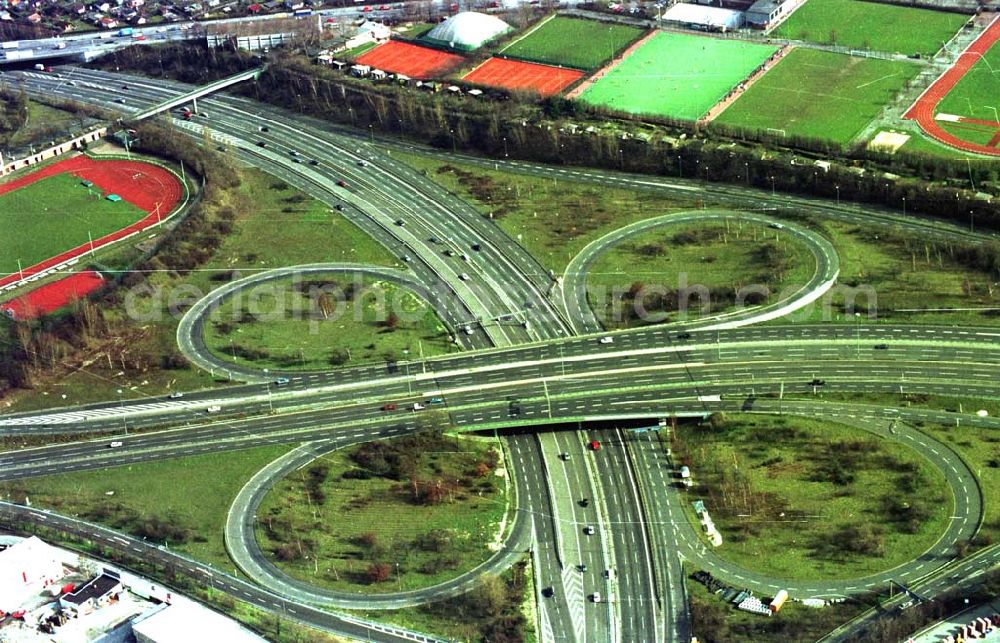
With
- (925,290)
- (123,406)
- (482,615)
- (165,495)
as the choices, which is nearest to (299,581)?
(482,615)

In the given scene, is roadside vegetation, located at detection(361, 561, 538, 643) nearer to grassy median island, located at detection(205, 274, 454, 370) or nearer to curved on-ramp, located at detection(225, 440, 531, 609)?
curved on-ramp, located at detection(225, 440, 531, 609)

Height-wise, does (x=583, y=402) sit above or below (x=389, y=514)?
above

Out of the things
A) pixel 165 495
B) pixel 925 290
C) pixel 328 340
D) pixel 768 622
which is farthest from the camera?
pixel 328 340

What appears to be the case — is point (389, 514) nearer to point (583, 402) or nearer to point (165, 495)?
point (165, 495)

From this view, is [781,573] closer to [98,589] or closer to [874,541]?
[874,541]

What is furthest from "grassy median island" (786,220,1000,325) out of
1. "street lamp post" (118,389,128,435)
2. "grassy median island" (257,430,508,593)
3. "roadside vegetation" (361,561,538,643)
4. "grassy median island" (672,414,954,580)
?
"street lamp post" (118,389,128,435)

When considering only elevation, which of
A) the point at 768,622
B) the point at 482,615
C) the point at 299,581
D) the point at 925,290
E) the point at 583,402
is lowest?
the point at 482,615

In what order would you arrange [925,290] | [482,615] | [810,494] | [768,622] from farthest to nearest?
1. [925,290]
2. [810,494]
3. [482,615]
4. [768,622]
